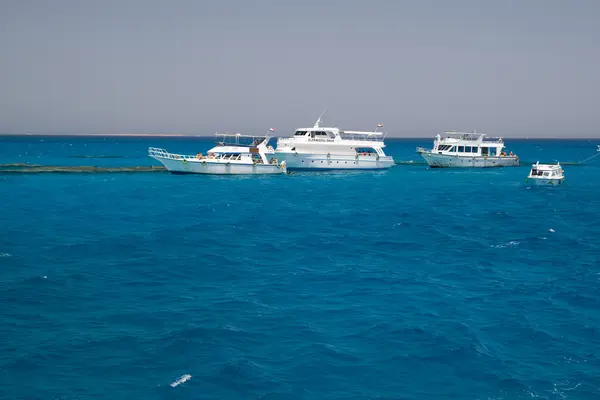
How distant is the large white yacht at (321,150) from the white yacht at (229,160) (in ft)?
20.1

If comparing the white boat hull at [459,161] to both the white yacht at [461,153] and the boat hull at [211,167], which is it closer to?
the white yacht at [461,153]

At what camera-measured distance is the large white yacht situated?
349 feet

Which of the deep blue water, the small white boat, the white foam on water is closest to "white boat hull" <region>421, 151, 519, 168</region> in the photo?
the small white boat

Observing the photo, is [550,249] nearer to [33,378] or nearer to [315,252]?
[315,252]

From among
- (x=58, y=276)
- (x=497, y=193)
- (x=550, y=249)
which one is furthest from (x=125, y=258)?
(x=497, y=193)

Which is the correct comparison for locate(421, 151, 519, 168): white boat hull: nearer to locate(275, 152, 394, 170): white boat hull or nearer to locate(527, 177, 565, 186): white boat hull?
locate(275, 152, 394, 170): white boat hull

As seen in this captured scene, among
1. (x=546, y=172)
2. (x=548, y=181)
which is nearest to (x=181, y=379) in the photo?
(x=546, y=172)

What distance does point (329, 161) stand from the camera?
108375 mm

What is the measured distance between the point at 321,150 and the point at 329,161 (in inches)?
102

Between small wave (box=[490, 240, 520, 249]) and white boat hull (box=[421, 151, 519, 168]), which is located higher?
white boat hull (box=[421, 151, 519, 168])

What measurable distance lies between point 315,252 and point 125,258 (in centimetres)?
1291

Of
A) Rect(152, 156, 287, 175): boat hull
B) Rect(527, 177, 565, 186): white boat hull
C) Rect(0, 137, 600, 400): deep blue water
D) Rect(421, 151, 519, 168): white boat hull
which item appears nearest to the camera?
Rect(0, 137, 600, 400): deep blue water

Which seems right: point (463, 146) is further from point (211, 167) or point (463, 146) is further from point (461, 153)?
point (211, 167)

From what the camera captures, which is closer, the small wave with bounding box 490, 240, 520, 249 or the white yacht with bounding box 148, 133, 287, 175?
the small wave with bounding box 490, 240, 520, 249
